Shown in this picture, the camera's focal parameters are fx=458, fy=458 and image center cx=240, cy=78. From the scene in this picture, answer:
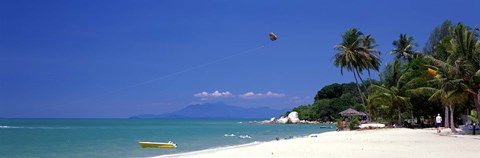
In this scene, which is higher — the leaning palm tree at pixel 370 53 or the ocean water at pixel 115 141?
the leaning palm tree at pixel 370 53

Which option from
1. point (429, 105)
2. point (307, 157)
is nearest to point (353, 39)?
point (429, 105)

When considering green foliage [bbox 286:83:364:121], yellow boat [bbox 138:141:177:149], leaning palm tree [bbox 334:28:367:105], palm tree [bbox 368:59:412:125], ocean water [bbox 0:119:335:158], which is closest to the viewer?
ocean water [bbox 0:119:335:158]

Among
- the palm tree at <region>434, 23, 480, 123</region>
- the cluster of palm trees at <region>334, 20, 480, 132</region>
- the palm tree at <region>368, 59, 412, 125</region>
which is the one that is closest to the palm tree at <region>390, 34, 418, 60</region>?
the cluster of palm trees at <region>334, 20, 480, 132</region>

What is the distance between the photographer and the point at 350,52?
41.5 meters

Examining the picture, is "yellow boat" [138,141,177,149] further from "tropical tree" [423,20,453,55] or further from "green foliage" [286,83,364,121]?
"green foliage" [286,83,364,121]

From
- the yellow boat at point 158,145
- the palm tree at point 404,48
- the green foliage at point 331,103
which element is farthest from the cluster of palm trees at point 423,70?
the green foliage at point 331,103

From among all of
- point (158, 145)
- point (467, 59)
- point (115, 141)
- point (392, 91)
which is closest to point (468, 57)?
point (467, 59)

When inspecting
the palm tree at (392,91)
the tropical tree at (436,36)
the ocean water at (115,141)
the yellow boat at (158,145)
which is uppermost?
the tropical tree at (436,36)

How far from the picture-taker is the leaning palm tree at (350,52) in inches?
1641

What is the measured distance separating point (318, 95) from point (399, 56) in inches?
1754

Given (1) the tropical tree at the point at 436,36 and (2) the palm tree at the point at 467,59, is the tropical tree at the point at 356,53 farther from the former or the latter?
(2) the palm tree at the point at 467,59

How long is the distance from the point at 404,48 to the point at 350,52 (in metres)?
12.2

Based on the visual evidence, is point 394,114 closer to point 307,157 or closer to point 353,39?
point 353,39

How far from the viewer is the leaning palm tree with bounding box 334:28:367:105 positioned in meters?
41.7
